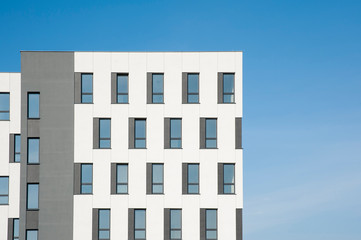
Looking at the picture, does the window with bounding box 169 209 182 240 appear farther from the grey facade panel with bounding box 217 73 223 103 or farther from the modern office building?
the grey facade panel with bounding box 217 73 223 103

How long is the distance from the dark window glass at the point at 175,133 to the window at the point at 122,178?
3.70 metres

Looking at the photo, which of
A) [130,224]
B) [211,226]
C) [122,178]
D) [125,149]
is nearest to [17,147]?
[125,149]

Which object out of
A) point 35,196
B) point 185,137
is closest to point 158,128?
point 185,137

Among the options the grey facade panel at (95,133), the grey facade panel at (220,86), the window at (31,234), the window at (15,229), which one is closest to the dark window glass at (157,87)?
the grey facade panel at (220,86)

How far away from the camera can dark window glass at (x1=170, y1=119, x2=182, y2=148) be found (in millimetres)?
37406

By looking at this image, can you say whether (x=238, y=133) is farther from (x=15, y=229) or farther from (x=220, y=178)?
(x=15, y=229)

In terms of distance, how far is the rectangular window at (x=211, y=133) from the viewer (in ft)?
123

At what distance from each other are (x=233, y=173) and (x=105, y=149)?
30.0 ft

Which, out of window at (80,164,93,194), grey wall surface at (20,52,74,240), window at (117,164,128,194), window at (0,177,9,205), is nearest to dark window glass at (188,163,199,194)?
window at (117,164,128,194)

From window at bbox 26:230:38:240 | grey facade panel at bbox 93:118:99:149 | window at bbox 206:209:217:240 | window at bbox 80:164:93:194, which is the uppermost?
grey facade panel at bbox 93:118:99:149

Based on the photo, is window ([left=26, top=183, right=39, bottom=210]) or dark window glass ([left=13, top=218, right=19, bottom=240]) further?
dark window glass ([left=13, top=218, right=19, bottom=240])

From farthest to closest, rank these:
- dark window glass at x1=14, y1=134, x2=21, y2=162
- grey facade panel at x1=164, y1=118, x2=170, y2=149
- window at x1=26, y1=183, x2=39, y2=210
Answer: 1. dark window glass at x1=14, y1=134, x2=21, y2=162
2. grey facade panel at x1=164, y1=118, x2=170, y2=149
3. window at x1=26, y1=183, x2=39, y2=210

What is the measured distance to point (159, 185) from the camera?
3703 centimetres

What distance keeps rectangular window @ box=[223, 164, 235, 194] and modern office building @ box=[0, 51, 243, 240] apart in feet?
0.23
